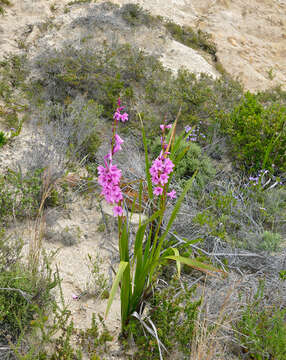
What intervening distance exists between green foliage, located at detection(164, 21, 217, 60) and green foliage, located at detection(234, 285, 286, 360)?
22.0 feet

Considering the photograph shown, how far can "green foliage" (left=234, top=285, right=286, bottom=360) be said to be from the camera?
208cm

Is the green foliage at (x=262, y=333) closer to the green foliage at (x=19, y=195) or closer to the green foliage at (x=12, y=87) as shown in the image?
the green foliage at (x=19, y=195)

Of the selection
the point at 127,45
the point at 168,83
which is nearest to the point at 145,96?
the point at 168,83

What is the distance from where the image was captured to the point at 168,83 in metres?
5.64

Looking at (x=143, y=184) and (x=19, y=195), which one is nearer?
(x=19, y=195)

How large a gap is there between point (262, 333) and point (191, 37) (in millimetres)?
7161

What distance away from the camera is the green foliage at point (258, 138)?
4357 mm

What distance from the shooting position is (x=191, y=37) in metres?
7.84

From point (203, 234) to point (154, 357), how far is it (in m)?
1.42

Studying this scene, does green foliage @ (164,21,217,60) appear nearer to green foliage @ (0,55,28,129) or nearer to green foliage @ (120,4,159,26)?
green foliage @ (120,4,159,26)

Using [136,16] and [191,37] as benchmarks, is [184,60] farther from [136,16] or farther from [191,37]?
[136,16]

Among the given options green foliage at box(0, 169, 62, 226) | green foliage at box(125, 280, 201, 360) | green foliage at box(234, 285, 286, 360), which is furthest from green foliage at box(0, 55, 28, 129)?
green foliage at box(234, 285, 286, 360)

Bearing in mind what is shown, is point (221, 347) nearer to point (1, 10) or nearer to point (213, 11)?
point (1, 10)

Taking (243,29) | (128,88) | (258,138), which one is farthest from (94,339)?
(243,29)
